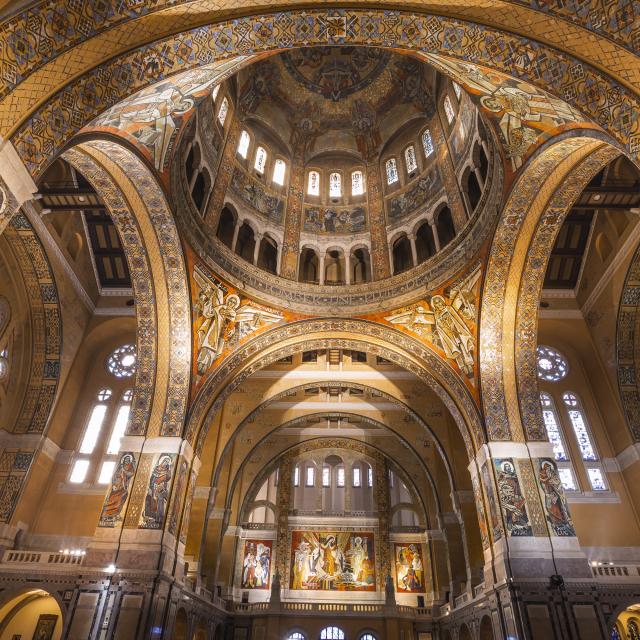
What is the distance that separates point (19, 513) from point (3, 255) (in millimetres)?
7973

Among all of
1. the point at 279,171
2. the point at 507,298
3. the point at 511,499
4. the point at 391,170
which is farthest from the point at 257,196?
the point at 511,499

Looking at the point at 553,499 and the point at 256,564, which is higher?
the point at 256,564

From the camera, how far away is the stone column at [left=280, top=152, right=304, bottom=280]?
16562mm

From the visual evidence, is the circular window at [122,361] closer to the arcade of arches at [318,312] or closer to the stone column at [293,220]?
the arcade of arches at [318,312]

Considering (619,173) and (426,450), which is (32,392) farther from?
(619,173)

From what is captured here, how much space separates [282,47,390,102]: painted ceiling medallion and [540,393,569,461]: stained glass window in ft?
45.6

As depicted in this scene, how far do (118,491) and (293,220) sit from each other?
10724 mm

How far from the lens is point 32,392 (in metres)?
15.6

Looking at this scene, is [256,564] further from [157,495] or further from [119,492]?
[119,492]

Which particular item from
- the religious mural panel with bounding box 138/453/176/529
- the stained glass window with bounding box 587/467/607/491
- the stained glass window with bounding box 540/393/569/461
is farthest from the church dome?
the stained glass window with bounding box 587/467/607/491

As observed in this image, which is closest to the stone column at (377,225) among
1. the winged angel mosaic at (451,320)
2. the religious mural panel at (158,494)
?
the winged angel mosaic at (451,320)

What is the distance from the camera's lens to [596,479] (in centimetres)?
1523

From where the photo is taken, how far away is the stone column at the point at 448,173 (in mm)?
14906

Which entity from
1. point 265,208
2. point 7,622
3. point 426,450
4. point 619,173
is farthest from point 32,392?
point 619,173
